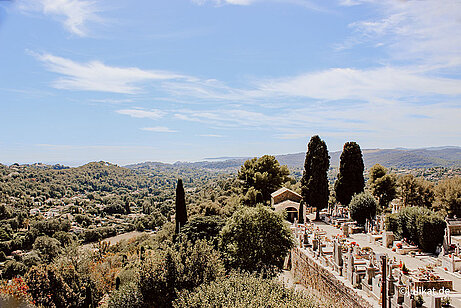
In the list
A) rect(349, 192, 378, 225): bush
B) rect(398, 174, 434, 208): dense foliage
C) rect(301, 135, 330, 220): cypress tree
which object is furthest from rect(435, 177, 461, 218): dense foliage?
rect(301, 135, 330, 220): cypress tree

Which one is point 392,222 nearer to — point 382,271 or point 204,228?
point 382,271

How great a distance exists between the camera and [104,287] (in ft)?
56.2

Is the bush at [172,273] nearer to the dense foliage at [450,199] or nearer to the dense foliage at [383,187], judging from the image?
the dense foliage at [450,199]

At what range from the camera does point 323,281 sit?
525 inches

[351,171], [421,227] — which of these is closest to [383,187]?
[351,171]

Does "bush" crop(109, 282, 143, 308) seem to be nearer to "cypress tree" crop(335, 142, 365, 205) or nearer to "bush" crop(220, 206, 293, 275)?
"bush" crop(220, 206, 293, 275)

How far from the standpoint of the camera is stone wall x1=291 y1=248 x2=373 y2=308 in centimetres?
1067

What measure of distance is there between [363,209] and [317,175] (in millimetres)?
6806

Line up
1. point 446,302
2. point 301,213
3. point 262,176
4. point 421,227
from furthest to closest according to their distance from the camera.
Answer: point 262,176 → point 301,213 → point 421,227 → point 446,302

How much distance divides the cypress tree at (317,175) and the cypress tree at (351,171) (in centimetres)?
149

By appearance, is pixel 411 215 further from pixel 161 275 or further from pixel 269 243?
pixel 161 275

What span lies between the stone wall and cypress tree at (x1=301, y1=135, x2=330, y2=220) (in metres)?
11.8

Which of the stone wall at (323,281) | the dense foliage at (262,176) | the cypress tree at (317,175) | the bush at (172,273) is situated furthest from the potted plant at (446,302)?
the dense foliage at (262,176)

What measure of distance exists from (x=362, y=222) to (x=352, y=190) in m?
5.63
